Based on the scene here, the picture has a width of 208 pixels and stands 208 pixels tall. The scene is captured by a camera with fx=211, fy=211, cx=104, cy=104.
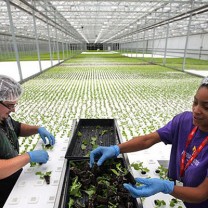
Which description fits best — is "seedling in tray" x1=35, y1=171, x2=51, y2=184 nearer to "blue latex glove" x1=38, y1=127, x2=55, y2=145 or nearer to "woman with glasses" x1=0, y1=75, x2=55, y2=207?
"woman with glasses" x1=0, y1=75, x2=55, y2=207

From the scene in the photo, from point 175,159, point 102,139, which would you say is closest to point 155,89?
point 102,139

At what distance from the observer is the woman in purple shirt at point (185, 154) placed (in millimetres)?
1326

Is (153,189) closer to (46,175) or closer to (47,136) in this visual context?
(46,175)

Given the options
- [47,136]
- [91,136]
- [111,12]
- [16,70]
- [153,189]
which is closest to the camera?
[153,189]

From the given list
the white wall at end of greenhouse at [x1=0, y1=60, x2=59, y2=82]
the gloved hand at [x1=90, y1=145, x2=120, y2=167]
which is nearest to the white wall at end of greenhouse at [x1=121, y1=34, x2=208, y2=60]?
the white wall at end of greenhouse at [x1=0, y1=60, x2=59, y2=82]

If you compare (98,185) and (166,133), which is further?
(166,133)

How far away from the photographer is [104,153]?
5.82 ft

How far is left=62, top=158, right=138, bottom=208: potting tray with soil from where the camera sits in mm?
1409

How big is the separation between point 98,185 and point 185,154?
0.68 metres

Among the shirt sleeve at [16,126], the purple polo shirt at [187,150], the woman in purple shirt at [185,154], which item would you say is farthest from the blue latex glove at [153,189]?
the shirt sleeve at [16,126]

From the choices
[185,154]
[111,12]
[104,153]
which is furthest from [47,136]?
[111,12]

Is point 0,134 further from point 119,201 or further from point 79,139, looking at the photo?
point 119,201

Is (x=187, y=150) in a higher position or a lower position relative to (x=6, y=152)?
higher

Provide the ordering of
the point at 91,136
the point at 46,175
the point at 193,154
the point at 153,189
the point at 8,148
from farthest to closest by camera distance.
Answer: the point at 91,136 < the point at 8,148 < the point at 46,175 < the point at 193,154 < the point at 153,189
